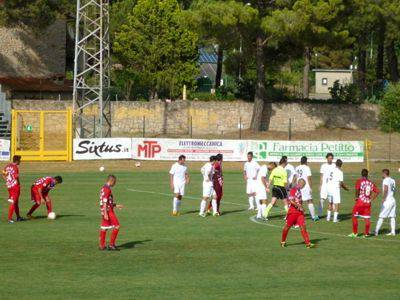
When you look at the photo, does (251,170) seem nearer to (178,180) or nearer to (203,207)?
(203,207)

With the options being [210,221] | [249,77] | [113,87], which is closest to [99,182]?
[210,221]

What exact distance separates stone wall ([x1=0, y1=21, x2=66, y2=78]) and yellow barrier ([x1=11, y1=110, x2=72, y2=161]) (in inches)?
649

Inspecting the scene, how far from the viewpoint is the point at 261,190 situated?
30.4m

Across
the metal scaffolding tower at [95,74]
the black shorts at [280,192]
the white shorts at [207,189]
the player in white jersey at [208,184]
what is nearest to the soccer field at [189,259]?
the player in white jersey at [208,184]

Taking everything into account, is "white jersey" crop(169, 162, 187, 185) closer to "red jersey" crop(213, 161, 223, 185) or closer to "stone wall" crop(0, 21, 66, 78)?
"red jersey" crop(213, 161, 223, 185)

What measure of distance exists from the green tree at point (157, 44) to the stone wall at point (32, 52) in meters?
7.26

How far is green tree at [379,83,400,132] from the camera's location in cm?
5966

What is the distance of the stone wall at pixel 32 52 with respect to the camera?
8006cm

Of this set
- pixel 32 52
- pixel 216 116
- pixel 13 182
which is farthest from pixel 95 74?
pixel 13 182

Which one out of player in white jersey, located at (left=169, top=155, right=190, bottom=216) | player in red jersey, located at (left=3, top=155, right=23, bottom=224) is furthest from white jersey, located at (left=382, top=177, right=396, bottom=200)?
player in red jersey, located at (left=3, top=155, right=23, bottom=224)

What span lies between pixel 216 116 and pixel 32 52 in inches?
853

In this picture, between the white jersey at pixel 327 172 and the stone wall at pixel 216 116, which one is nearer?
the white jersey at pixel 327 172

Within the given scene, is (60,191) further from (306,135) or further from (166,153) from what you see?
(306,135)

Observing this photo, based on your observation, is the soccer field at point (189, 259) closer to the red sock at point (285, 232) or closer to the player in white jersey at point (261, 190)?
the red sock at point (285, 232)
